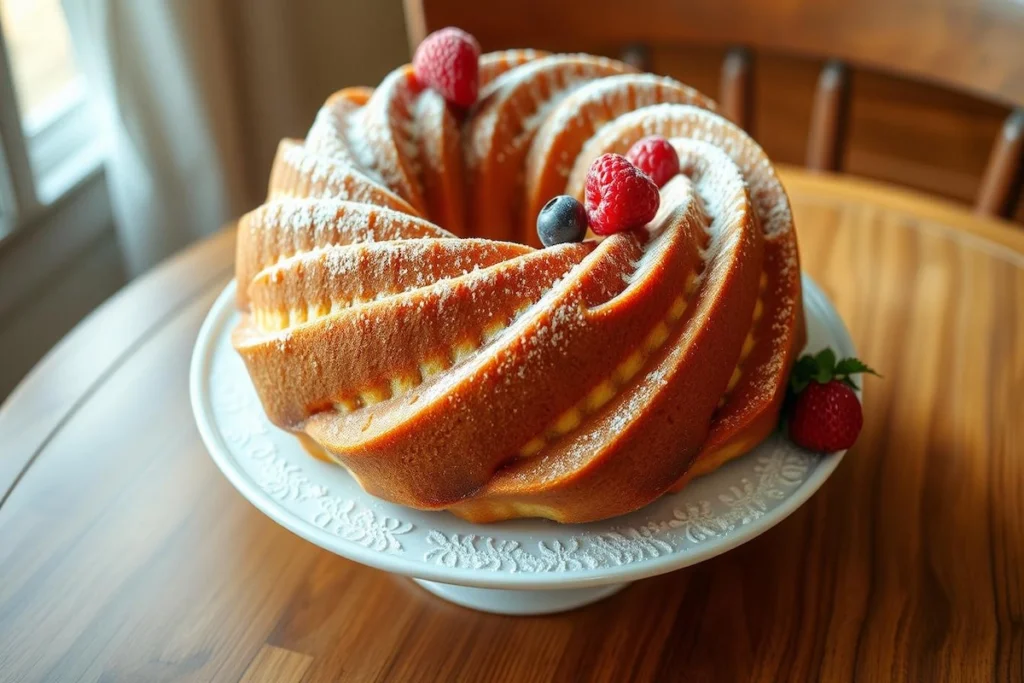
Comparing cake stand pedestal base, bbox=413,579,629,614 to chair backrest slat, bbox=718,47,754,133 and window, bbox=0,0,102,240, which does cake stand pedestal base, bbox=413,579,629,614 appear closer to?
chair backrest slat, bbox=718,47,754,133

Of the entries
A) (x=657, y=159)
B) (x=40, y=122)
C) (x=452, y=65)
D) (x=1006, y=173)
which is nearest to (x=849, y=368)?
(x=657, y=159)

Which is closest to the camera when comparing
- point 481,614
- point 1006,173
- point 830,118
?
point 481,614

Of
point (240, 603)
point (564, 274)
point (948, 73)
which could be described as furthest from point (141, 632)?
point (948, 73)

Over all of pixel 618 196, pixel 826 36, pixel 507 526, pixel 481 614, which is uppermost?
pixel 618 196

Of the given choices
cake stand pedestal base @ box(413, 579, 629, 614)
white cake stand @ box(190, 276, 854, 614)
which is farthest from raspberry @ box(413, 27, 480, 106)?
cake stand pedestal base @ box(413, 579, 629, 614)

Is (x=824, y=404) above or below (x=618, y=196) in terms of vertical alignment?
below

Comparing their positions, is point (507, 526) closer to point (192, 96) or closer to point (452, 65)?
point (452, 65)

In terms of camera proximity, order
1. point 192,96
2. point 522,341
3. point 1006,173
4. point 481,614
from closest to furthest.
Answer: point 522,341
point 481,614
point 1006,173
point 192,96

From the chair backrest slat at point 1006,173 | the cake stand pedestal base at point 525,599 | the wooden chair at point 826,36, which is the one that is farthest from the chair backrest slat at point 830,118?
the cake stand pedestal base at point 525,599
